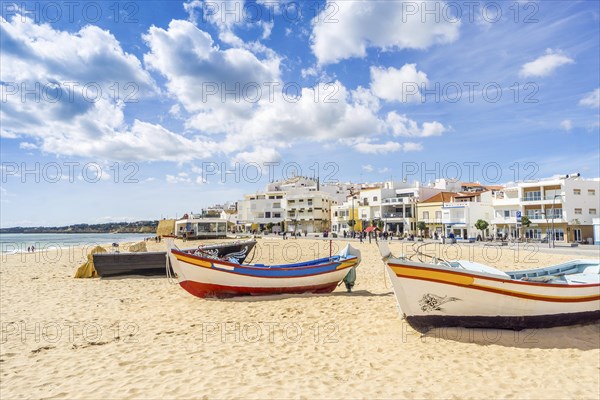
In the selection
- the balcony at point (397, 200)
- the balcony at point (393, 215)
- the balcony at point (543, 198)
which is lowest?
the balcony at point (393, 215)

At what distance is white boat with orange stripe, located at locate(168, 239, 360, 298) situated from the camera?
446 inches

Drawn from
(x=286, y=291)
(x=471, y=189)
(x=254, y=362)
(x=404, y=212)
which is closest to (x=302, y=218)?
(x=404, y=212)

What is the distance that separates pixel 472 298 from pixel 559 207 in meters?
43.7

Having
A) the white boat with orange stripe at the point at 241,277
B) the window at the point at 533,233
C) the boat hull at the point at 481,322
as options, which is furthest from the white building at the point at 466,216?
the boat hull at the point at 481,322

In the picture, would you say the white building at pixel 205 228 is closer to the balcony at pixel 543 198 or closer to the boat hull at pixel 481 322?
the balcony at pixel 543 198

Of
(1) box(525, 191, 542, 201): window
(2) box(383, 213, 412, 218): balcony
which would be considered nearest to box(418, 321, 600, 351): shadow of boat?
(1) box(525, 191, 542, 201): window

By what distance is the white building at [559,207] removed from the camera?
139 ft

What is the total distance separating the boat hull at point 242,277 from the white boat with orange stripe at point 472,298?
13.0 feet

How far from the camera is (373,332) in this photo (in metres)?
8.02

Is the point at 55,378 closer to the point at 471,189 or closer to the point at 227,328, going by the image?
the point at 227,328

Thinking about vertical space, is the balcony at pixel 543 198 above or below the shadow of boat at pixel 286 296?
above

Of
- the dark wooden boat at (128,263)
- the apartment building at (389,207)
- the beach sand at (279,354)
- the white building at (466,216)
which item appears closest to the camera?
the beach sand at (279,354)

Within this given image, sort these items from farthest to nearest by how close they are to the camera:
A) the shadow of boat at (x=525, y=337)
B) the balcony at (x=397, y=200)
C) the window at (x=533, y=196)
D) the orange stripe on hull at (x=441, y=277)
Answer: the balcony at (x=397, y=200)
the window at (x=533, y=196)
the orange stripe on hull at (x=441, y=277)
the shadow of boat at (x=525, y=337)

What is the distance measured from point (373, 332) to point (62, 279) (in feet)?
53.6
